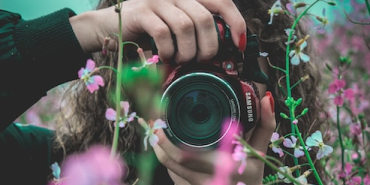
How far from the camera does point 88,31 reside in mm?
725

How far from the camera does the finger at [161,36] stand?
0.63 m

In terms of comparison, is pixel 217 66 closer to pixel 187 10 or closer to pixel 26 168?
pixel 187 10

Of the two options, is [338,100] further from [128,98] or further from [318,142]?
[128,98]

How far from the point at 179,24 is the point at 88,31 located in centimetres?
16

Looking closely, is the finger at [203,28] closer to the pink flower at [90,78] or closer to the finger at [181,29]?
the finger at [181,29]

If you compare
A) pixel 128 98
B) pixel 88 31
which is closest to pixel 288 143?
pixel 88 31

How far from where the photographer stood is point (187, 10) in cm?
65

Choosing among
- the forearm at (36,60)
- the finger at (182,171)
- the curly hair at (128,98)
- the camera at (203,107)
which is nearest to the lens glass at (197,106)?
the camera at (203,107)

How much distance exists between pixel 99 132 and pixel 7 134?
188 millimetres

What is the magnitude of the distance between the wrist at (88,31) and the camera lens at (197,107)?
0.18 meters

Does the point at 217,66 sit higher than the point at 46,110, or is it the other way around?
the point at 217,66

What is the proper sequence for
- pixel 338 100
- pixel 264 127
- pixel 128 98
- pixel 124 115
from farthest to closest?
1. pixel 128 98
2. pixel 264 127
3. pixel 338 100
4. pixel 124 115

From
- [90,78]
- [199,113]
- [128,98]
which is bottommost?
[128,98]

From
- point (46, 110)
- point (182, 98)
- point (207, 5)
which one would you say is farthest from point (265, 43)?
point (46, 110)
